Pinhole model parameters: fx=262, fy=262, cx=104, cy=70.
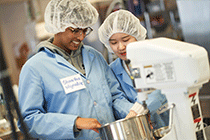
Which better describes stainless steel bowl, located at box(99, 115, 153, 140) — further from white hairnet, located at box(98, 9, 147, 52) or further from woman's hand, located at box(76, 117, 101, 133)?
Answer: white hairnet, located at box(98, 9, 147, 52)

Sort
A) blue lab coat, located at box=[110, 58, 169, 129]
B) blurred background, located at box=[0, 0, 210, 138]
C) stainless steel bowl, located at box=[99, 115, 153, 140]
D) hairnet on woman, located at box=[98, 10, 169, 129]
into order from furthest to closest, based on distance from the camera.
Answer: blurred background, located at box=[0, 0, 210, 138], hairnet on woman, located at box=[98, 10, 169, 129], blue lab coat, located at box=[110, 58, 169, 129], stainless steel bowl, located at box=[99, 115, 153, 140]

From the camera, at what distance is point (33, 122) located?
1.63 meters

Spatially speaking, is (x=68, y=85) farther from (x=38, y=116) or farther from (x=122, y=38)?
(x=122, y=38)

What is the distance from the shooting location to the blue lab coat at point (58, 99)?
163cm

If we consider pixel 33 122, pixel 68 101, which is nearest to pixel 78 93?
pixel 68 101

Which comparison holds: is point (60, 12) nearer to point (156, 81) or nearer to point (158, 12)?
point (156, 81)

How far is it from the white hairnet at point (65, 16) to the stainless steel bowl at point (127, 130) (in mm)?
805

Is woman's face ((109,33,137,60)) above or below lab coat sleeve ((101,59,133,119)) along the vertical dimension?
above

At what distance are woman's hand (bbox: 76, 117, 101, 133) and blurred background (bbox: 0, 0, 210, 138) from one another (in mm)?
1523

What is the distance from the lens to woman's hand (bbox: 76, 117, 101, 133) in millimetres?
1527

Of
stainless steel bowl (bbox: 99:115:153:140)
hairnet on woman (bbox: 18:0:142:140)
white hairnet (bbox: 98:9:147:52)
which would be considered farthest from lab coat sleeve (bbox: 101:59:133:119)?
stainless steel bowl (bbox: 99:115:153:140)

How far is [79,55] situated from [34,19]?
2029 millimetres

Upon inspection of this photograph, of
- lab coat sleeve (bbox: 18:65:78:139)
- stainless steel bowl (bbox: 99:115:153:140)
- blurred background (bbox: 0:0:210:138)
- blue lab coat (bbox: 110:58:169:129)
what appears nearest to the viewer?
stainless steel bowl (bbox: 99:115:153:140)

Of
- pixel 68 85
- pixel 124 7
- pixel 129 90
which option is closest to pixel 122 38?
pixel 129 90
